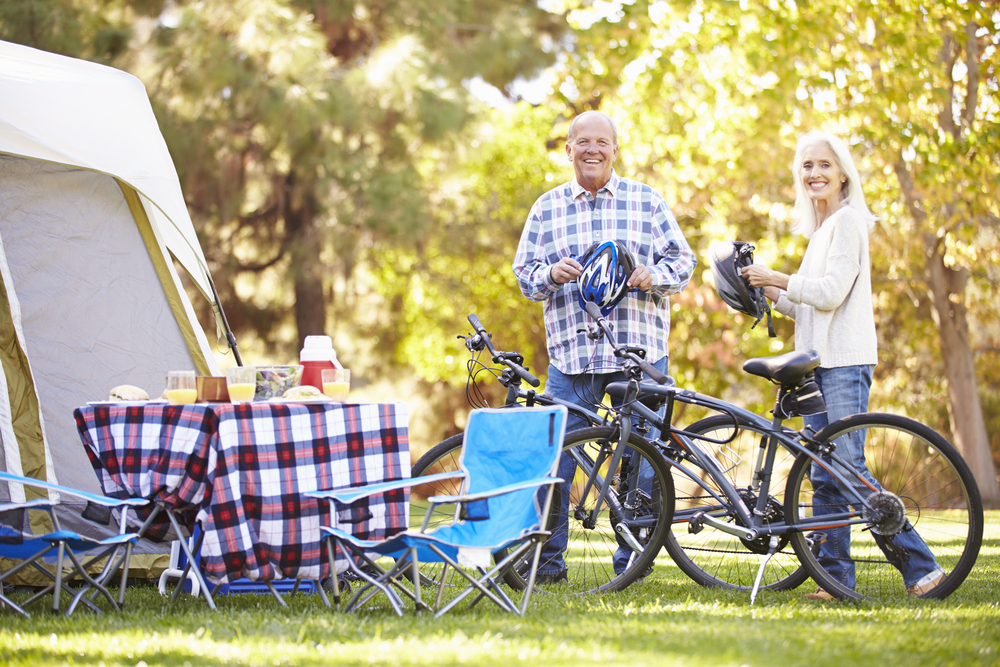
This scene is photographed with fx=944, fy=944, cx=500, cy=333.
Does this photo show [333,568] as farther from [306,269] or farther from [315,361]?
[306,269]

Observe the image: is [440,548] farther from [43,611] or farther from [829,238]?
[829,238]

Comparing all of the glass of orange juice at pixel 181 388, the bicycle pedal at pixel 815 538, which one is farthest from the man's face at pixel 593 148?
the glass of orange juice at pixel 181 388

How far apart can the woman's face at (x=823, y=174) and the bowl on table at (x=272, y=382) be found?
210 cm

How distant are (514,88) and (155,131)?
10050 millimetres

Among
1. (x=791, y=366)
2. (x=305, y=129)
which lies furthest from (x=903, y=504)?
(x=305, y=129)

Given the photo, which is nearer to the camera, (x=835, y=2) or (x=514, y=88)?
(x=835, y=2)

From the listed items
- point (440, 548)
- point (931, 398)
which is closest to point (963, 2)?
point (931, 398)

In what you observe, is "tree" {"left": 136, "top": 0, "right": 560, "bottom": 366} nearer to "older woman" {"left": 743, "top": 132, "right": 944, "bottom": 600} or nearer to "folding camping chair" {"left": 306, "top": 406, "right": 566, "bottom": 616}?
"older woman" {"left": 743, "top": 132, "right": 944, "bottom": 600}

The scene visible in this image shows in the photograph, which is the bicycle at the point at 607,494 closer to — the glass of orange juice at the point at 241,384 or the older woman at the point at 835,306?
the older woman at the point at 835,306

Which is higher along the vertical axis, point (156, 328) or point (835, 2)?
point (835, 2)

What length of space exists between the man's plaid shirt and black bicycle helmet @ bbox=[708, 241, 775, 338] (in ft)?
0.46

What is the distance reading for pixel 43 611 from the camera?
3035 millimetres

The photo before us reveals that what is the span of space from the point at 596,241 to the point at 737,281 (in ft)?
1.97

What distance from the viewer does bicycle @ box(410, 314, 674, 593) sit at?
3395 millimetres
